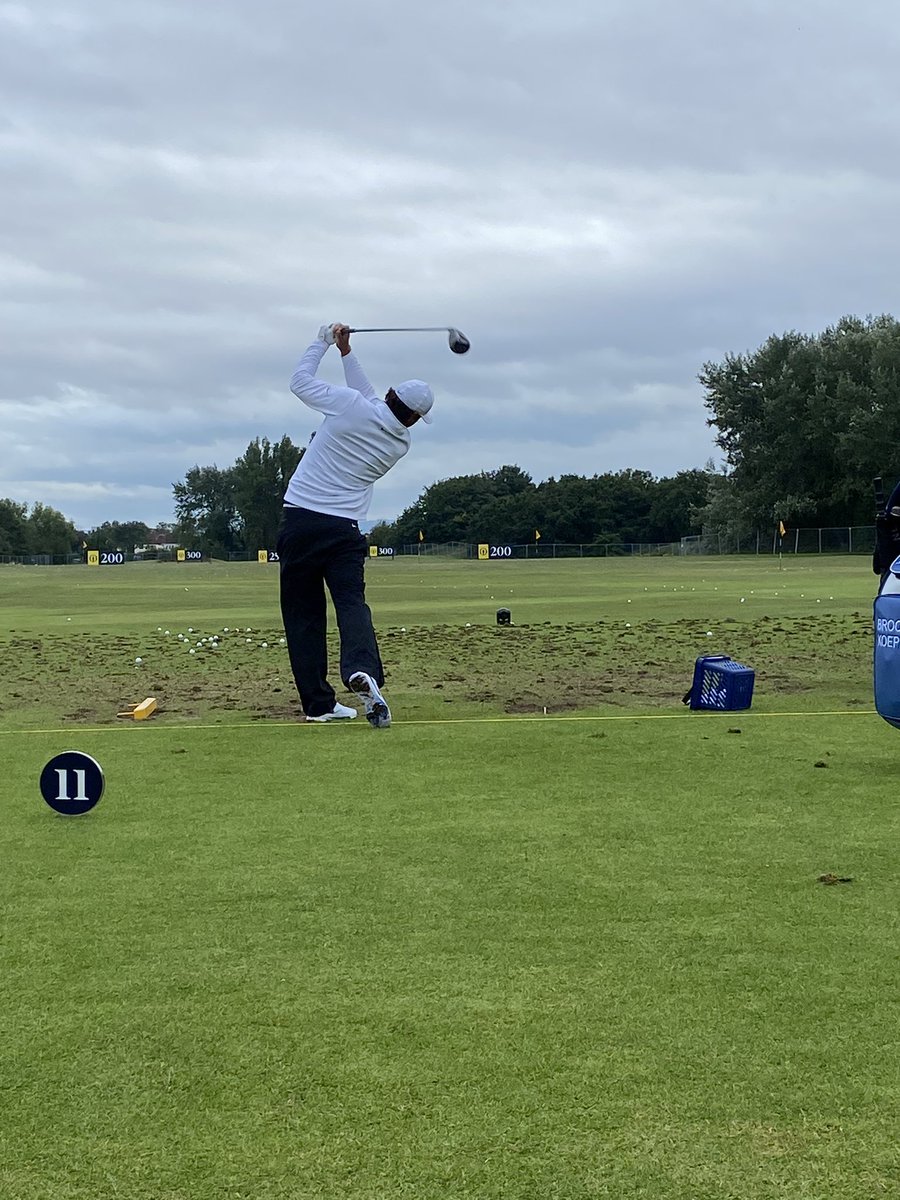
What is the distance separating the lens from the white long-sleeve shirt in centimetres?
1073

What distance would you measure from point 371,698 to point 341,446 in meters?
2.12

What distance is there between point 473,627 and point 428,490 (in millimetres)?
159469

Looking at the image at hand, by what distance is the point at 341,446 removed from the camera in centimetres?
1075

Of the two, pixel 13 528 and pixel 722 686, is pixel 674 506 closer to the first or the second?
pixel 13 528

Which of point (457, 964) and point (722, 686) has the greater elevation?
point (722, 686)

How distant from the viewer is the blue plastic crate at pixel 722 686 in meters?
10.9

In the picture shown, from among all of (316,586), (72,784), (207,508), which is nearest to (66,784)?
(72,784)

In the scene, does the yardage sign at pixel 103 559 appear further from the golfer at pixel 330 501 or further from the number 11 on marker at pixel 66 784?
the number 11 on marker at pixel 66 784

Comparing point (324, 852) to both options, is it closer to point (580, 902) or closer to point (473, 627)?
point (580, 902)

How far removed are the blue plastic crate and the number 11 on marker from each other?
5757 mm

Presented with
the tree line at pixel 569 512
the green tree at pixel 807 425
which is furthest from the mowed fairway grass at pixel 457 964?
the tree line at pixel 569 512

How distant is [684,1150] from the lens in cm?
318

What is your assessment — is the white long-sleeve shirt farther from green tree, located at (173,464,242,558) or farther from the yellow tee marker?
green tree, located at (173,464,242,558)

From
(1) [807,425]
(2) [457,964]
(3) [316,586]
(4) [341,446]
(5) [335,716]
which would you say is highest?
(1) [807,425]
